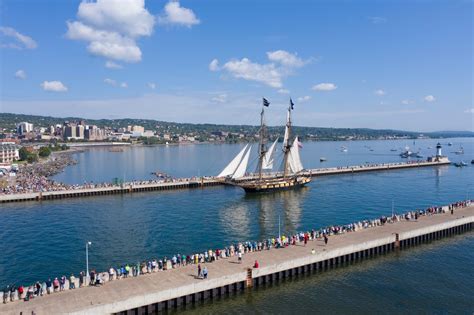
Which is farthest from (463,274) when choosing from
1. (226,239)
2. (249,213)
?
(249,213)

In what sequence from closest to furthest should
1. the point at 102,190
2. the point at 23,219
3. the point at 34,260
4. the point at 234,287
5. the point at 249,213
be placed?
the point at 234,287
the point at 34,260
the point at 23,219
the point at 249,213
the point at 102,190

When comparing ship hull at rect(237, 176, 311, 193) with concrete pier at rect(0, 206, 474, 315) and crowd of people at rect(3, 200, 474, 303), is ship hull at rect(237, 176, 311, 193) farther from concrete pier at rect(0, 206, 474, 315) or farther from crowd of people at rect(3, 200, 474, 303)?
concrete pier at rect(0, 206, 474, 315)

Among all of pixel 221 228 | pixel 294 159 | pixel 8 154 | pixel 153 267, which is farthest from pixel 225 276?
pixel 8 154

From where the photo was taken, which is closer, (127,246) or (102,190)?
(127,246)

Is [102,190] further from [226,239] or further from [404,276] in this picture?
[404,276]

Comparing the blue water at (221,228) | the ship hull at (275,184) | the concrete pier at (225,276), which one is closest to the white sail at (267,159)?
the ship hull at (275,184)

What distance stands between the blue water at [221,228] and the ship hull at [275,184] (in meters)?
2.05

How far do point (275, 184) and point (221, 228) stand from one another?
32.7m

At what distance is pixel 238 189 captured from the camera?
86625 mm

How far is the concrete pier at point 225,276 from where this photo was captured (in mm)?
25609

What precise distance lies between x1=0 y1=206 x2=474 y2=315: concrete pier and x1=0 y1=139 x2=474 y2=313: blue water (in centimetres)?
155

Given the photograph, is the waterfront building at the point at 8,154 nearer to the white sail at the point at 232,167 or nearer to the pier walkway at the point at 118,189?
the pier walkway at the point at 118,189

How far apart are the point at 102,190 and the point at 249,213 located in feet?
108

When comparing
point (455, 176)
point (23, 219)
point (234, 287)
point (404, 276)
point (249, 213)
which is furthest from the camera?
point (455, 176)
